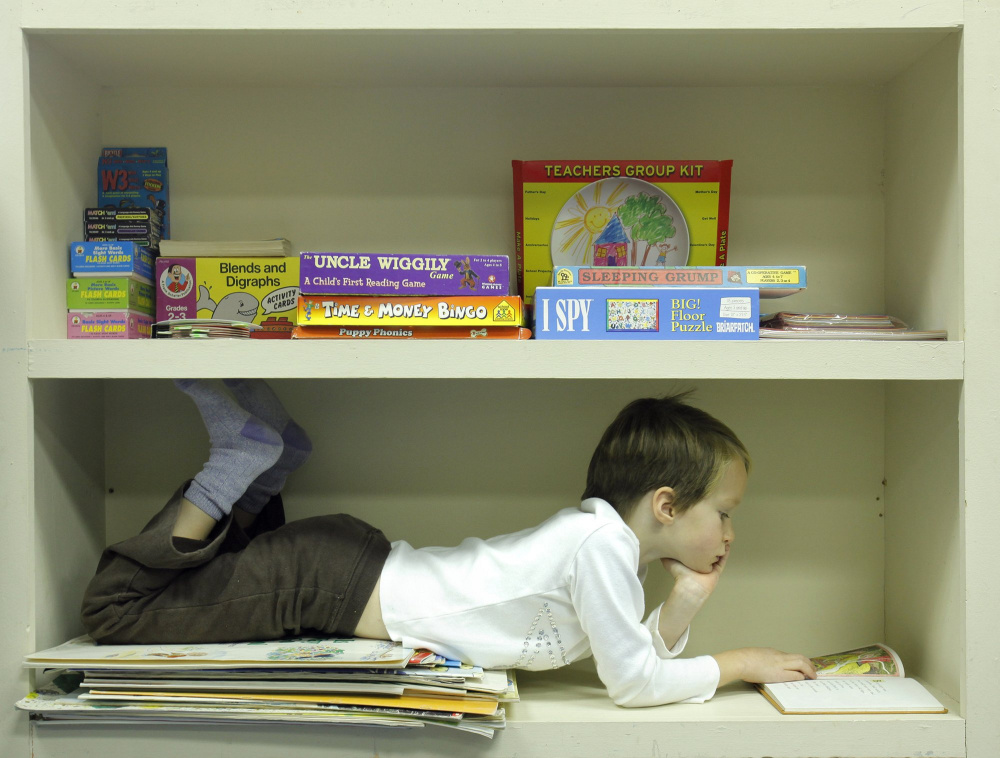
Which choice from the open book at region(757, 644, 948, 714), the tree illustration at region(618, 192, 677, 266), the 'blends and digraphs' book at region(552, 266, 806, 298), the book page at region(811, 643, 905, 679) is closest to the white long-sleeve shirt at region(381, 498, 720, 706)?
the open book at region(757, 644, 948, 714)

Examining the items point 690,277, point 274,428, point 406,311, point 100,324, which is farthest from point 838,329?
point 100,324

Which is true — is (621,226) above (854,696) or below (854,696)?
above

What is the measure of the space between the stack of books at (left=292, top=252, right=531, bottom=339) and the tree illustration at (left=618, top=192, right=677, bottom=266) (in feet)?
0.96

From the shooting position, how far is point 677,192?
3.94ft

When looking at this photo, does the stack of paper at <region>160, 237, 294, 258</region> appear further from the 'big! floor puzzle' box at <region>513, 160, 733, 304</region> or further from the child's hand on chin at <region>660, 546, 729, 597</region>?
the child's hand on chin at <region>660, 546, 729, 597</region>

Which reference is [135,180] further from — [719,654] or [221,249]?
[719,654]

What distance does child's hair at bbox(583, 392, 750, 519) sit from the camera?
43.4 inches

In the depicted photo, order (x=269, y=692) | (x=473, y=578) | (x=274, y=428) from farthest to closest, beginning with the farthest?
(x=274, y=428) → (x=473, y=578) → (x=269, y=692)

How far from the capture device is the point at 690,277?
1.05 meters

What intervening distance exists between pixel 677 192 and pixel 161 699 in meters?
1.00

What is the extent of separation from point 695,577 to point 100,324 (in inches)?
36.4

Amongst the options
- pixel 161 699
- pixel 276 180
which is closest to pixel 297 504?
pixel 161 699

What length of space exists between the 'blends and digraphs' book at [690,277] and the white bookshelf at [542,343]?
0.36 feet

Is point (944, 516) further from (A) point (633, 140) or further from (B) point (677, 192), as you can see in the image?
(A) point (633, 140)
